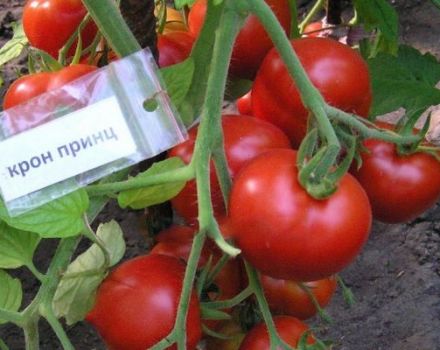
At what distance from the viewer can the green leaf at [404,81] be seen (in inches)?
33.3

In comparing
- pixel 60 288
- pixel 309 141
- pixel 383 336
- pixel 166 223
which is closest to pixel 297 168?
pixel 309 141

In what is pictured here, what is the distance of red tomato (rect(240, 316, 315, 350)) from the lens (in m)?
0.71

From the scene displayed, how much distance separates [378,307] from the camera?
121 centimetres

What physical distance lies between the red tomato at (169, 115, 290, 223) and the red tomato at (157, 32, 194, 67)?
16cm

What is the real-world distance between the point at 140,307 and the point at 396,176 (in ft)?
0.88

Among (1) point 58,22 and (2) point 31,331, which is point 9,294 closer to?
(2) point 31,331

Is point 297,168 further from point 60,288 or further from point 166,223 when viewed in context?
point 166,223

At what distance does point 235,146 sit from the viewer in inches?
27.5

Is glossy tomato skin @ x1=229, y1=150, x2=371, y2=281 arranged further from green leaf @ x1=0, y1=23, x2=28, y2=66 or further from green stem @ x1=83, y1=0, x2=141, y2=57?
green leaf @ x1=0, y1=23, x2=28, y2=66

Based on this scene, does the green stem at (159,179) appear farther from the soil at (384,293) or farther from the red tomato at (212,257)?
the soil at (384,293)

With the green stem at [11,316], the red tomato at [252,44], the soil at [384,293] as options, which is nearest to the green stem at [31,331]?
the green stem at [11,316]

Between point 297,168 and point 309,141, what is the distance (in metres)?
0.02

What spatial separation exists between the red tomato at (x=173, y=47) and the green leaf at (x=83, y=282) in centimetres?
24

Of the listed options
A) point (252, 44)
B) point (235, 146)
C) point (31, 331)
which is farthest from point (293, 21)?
point (31, 331)
